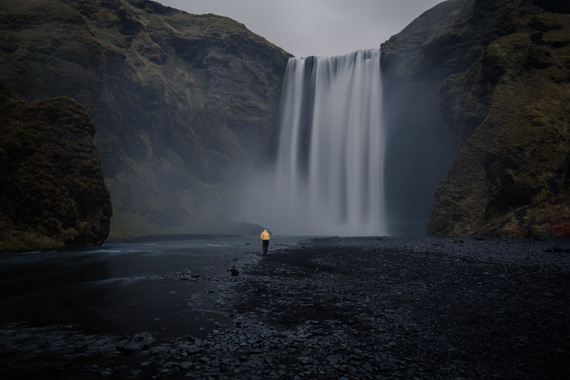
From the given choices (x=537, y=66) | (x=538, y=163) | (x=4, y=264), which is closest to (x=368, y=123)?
(x=537, y=66)

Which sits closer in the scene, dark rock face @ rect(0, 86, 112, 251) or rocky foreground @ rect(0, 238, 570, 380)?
rocky foreground @ rect(0, 238, 570, 380)

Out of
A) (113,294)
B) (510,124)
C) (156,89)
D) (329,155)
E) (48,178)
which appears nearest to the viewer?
(113,294)

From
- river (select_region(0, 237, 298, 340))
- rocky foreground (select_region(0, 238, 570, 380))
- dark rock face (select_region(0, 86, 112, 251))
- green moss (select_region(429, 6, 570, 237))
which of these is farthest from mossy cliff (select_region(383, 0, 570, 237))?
dark rock face (select_region(0, 86, 112, 251))

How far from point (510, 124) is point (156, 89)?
60.0 metres

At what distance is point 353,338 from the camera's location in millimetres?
7250

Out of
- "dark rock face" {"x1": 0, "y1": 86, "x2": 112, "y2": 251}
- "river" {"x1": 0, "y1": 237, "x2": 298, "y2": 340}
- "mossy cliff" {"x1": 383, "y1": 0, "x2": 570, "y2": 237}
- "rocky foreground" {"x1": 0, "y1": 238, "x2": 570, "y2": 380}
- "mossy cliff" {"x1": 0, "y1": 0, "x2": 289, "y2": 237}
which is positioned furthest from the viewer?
"mossy cliff" {"x1": 0, "y1": 0, "x2": 289, "y2": 237}

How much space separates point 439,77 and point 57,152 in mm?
59129

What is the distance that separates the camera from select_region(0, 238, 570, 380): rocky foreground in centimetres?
570

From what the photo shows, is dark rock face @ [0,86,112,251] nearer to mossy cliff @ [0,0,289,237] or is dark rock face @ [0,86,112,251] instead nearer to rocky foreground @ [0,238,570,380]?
mossy cliff @ [0,0,289,237]

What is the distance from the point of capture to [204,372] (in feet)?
18.6

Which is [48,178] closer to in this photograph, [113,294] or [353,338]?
[113,294]

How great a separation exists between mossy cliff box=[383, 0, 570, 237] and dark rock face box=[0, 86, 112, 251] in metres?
37.2

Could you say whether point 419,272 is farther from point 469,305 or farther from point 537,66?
point 537,66

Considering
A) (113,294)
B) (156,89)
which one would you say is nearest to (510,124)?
(113,294)
